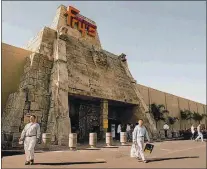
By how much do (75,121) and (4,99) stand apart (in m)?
5.82

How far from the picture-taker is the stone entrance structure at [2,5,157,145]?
13289mm

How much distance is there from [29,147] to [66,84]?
7.42 metres

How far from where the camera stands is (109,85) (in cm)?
1822

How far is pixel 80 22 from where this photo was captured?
66.2 ft

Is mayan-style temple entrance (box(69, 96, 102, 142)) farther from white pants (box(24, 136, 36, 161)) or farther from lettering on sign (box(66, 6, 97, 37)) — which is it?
white pants (box(24, 136, 36, 161))

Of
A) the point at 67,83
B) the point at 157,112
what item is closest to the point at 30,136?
the point at 67,83

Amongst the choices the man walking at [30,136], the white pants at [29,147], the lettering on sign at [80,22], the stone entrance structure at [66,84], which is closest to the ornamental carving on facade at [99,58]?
the stone entrance structure at [66,84]

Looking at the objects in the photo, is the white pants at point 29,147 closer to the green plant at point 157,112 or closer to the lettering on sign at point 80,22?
the lettering on sign at point 80,22

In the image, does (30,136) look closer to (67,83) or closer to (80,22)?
(67,83)

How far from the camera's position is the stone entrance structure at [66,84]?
523 inches

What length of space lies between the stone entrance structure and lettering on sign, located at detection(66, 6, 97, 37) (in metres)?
0.34

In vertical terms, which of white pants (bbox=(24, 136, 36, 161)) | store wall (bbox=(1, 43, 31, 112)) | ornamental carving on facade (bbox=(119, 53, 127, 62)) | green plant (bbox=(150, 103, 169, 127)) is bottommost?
white pants (bbox=(24, 136, 36, 161))

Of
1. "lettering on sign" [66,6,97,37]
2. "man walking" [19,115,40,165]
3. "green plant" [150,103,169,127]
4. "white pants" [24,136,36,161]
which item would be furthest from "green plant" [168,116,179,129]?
"white pants" [24,136,36,161]

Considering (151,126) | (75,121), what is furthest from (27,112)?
(151,126)
